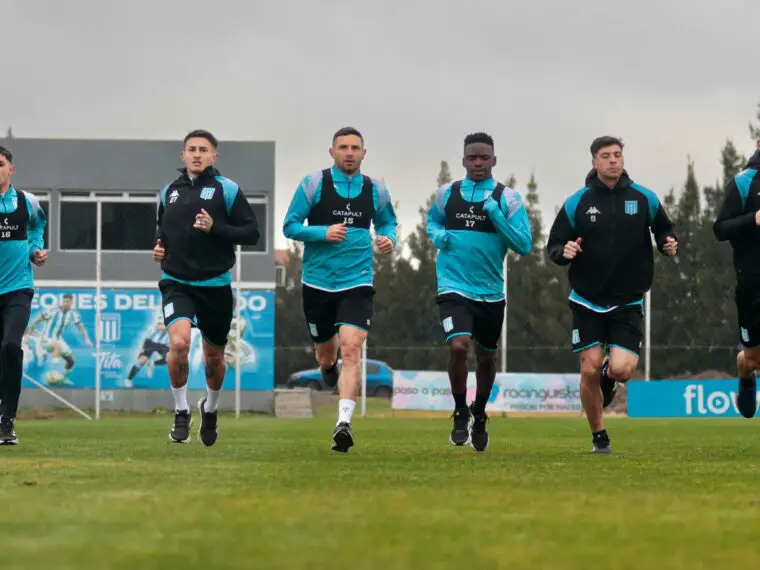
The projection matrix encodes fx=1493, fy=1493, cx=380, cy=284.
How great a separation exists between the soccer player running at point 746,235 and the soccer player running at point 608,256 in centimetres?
41

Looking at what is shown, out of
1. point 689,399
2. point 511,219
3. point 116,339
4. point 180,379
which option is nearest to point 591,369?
point 511,219

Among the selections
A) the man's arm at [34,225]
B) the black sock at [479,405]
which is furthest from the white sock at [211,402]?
the black sock at [479,405]

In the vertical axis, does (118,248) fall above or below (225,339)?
above

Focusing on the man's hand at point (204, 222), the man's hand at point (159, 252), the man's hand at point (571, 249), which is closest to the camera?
the man's hand at point (571, 249)

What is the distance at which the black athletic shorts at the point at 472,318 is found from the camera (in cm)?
1148

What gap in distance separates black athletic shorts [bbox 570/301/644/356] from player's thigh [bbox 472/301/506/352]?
0.99 metres

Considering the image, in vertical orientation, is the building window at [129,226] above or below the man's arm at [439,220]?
above

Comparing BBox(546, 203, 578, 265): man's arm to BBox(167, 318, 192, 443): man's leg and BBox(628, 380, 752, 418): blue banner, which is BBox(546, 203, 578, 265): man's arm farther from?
BBox(628, 380, 752, 418): blue banner

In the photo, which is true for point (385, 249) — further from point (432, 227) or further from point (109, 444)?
point (109, 444)

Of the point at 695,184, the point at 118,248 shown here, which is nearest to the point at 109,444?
the point at 118,248

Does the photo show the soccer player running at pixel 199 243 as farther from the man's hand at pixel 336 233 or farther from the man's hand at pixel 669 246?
the man's hand at pixel 669 246

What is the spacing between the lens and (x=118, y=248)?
42.9 metres

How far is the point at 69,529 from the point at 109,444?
7.63m

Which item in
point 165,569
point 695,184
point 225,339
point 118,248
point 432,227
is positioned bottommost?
point 165,569
